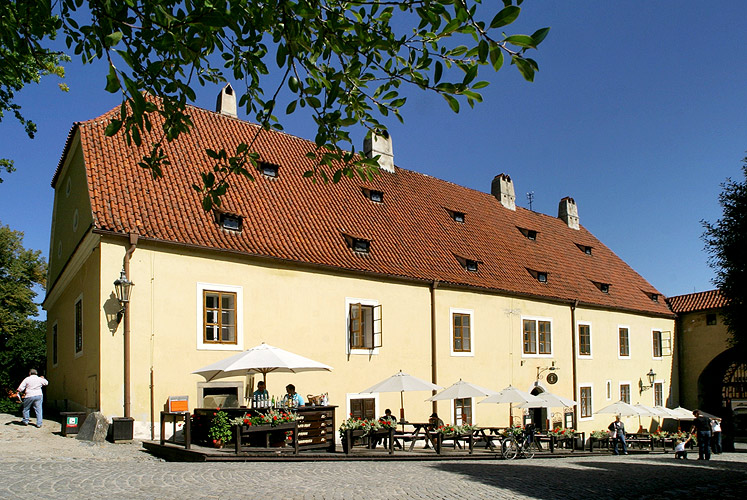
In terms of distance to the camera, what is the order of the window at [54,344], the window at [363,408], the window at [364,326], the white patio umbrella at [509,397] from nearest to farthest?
the window at [363,408] → the window at [364,326] → the white patio umbrella at [509,397] → the window at [54,344]

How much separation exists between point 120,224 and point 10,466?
697 centimetres

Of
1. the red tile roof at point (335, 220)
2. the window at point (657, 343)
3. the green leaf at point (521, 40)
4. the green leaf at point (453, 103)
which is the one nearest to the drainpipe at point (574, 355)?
the red tile roof at point (335, 220)

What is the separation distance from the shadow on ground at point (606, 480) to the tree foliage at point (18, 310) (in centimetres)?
2527

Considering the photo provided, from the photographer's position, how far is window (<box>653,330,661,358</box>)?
3500cm

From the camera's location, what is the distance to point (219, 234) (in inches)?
730

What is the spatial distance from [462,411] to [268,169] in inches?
408

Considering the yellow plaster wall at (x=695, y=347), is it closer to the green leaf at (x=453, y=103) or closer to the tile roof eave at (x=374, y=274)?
the tile roof eave at (x=374, y=274)

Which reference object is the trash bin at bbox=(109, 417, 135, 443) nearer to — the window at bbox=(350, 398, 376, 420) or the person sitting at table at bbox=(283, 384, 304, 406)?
the person sitting at table at bbox=(283, 384, 304, 406)

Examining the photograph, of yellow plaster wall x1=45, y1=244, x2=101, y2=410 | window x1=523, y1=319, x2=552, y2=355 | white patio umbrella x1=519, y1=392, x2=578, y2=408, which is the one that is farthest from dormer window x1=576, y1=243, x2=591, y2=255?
yellow plaster wall x1=45, y1=244, x2=101, y2=410

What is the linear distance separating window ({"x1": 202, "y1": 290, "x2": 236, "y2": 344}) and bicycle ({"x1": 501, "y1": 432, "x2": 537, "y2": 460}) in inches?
294

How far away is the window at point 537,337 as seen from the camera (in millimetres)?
27344

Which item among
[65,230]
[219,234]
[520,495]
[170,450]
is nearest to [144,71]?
[520,495]

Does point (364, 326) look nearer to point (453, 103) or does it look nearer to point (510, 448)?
point (510, 448)

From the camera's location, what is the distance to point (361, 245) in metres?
22.2
